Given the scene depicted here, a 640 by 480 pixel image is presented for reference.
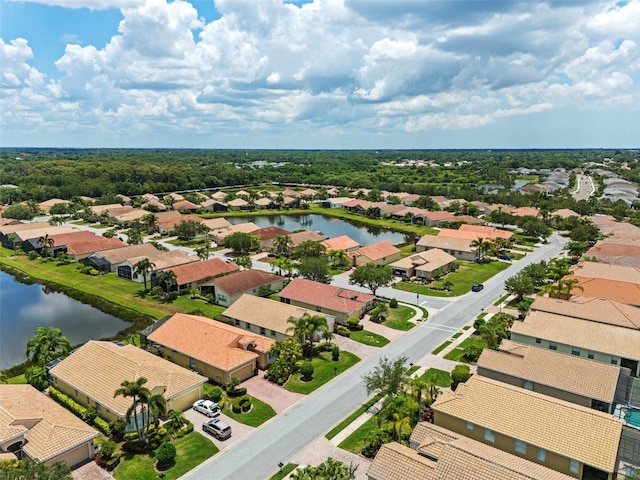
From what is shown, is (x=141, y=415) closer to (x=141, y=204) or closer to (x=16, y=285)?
(x=16, y=285)

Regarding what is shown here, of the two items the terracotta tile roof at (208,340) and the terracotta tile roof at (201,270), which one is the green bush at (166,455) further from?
the terracotta tile roof at (201,270)

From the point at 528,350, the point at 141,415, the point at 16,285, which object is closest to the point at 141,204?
the point at 16,285

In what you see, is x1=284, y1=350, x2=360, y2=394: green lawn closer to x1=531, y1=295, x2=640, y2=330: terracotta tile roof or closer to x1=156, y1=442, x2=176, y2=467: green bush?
x1=156, y1=442, x2=176, y2=467: green bush

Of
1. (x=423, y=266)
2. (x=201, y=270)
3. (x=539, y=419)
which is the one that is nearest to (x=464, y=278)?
(x=423, y=266)

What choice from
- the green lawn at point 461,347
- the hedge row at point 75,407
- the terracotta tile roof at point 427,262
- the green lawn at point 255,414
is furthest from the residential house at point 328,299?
the hedge row at point 75,407

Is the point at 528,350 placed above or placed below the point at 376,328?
above
